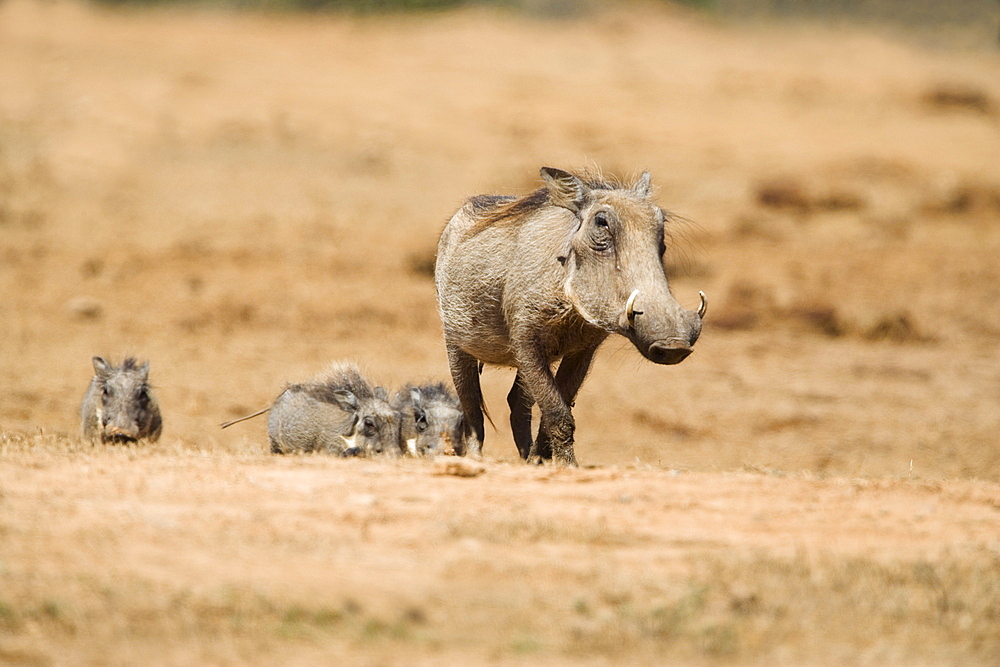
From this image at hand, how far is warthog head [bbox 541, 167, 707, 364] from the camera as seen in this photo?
4914 mm

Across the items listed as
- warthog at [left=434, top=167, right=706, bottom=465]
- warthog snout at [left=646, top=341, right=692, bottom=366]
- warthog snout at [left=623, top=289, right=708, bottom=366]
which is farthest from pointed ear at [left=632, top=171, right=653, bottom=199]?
warthog snout at [left=646, top=341, right=692, bottom=366]

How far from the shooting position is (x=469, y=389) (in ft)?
21.8

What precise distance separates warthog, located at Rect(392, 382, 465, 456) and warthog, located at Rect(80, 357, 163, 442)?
4.78ft

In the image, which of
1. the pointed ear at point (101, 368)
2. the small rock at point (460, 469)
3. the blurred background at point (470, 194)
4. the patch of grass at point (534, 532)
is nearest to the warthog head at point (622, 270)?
the small rock at point (460, 469)

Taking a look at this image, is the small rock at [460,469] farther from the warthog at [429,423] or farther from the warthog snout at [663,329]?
the warthog at [429,423]

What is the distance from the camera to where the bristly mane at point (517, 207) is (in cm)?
581

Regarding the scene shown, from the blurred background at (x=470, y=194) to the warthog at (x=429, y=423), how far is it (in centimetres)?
89

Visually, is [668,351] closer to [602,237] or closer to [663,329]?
[663,329]

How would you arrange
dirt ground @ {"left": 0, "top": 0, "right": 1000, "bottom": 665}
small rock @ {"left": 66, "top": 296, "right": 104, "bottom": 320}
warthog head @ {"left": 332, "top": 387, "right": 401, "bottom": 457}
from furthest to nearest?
small rock @ {"left": 66, "top": 296, "right": 104, "bottom": 320} → warthog head @ {"left": 332, "top": 387, "right": 401, "bottom": 457} → dirt ground @ {"left": 0, "top": 0, "right": 1000, "bottom": 665}

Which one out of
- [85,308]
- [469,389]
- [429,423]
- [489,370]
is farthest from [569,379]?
[85,308]

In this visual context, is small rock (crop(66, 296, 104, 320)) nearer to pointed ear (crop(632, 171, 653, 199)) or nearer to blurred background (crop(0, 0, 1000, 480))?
blurred background (crop(0, 0, 1000, 480))

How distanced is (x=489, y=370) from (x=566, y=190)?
242 inches

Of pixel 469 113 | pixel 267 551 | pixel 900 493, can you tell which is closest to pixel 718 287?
pixel 469 113

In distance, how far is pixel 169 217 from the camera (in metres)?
13.7
